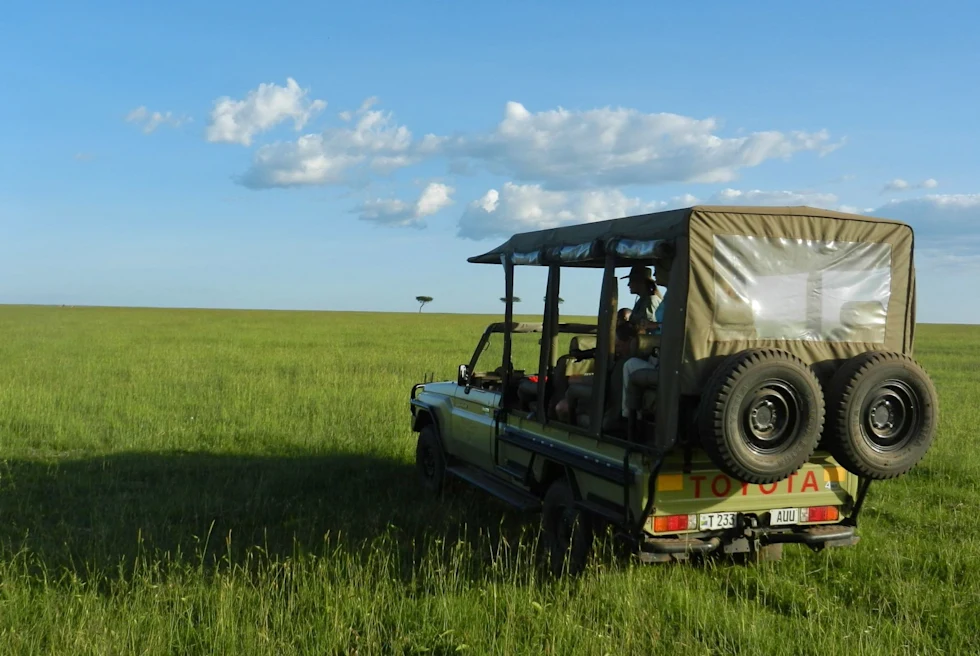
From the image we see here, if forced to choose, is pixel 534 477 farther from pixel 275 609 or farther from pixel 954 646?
pixel 954 646

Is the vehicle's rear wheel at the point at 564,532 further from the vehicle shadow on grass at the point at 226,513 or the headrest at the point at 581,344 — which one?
the headrest at the point at 581,344

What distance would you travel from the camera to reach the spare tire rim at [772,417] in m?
4.60

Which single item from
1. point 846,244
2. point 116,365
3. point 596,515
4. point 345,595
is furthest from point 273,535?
point 116,365

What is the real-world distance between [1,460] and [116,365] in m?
11.5

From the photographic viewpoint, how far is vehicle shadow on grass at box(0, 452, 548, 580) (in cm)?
598

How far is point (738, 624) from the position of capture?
4676 millimetres

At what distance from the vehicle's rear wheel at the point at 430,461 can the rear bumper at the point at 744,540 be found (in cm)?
324

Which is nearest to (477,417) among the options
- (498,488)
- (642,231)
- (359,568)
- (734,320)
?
(498,488)

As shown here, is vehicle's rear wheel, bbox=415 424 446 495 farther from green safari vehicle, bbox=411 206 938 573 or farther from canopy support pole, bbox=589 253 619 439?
canopy support pole, bbox=589 253 619 439

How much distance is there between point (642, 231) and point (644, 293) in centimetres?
139

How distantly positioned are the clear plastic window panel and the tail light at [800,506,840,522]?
105 centimetres

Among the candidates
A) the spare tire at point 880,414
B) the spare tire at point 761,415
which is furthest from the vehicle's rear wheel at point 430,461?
the spare tire at point 880,414

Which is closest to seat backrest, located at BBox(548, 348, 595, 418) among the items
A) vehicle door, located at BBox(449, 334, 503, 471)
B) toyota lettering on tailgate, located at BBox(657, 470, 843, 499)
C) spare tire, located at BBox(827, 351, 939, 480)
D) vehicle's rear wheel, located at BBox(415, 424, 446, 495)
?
vehicle door, located at BBox(449, 334, 503, 471)

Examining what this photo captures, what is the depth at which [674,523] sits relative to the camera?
16.7 feet
